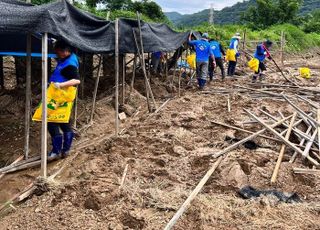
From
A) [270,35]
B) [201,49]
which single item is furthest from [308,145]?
[270,35]

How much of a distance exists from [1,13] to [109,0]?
22582 mm

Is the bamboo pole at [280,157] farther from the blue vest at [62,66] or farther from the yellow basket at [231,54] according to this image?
the yellow basket at [231,54]

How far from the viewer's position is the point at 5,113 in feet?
26.2

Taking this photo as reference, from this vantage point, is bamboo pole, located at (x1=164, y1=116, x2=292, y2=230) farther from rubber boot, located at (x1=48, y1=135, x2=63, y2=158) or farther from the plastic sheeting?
the plastic sheeting

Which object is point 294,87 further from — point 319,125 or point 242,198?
point 242,198

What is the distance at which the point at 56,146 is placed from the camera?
18.8 feet

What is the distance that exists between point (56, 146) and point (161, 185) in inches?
70.5

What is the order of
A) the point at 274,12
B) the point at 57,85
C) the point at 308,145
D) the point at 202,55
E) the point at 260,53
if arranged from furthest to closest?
the point at 274,12 < the point at 260,53 < the point at 202,55 < the point at 308,145 < the point at 57,85

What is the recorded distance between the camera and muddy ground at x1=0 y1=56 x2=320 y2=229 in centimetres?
398

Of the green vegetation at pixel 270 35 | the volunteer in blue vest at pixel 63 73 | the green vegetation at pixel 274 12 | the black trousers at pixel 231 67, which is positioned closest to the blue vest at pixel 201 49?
the black trousers at pixel 231 67

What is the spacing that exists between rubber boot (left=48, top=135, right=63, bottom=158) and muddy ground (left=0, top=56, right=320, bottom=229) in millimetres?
174

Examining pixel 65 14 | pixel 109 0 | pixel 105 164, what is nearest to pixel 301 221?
pixel 105 164

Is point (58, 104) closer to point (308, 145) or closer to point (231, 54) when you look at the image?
point (308, 145)

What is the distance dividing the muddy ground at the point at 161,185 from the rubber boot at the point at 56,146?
174mm
